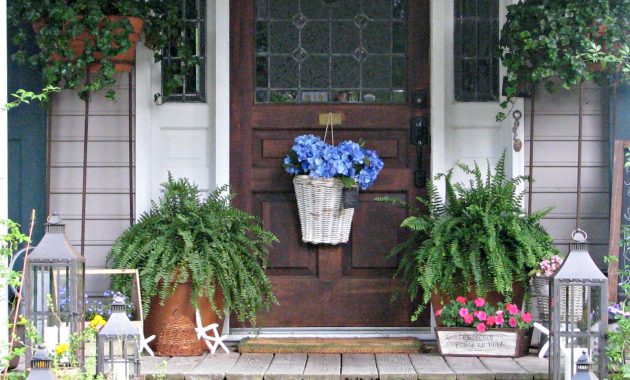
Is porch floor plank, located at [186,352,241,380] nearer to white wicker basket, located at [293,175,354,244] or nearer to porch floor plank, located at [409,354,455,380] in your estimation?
white wicker basket, located at [293,175,354,244]

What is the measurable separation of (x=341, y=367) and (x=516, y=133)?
1.48 metres

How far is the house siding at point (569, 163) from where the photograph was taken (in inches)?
206

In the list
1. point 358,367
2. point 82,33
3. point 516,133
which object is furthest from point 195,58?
point 358,367

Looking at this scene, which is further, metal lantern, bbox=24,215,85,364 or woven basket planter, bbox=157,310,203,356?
woven basket planter, bbox=157,310,203,356

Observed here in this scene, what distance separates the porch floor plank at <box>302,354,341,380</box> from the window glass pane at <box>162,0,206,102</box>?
1421 millimetres

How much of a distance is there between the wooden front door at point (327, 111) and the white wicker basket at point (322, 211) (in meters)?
0.13

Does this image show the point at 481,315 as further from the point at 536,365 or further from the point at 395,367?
the point at 395,367

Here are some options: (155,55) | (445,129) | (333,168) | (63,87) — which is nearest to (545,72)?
(445,129)

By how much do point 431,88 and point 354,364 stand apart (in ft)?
4.73

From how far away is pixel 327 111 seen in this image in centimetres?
527

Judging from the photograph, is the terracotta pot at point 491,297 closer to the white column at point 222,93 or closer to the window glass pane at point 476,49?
the window glass pane at point 476,49

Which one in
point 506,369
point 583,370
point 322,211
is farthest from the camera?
point 322,211

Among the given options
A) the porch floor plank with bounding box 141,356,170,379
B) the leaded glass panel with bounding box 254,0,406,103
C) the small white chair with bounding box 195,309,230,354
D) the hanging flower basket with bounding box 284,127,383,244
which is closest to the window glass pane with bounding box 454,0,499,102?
the leaded glass panel with bounding box 254,0,406,103

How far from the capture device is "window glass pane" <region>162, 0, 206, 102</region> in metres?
5.23
